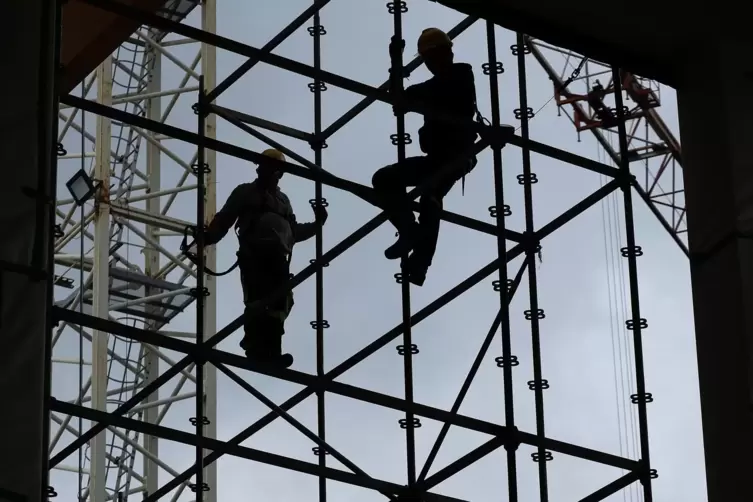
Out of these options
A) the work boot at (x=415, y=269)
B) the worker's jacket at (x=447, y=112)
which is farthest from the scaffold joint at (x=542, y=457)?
the worker's jacket at (x=447, y=112)

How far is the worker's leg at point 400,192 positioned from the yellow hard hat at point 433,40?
89 cm

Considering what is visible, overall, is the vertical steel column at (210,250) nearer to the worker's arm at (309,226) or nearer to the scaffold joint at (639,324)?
the worker's arm at (309,226)

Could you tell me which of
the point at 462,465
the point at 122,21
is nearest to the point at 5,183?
the point at 122,21

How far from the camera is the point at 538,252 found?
1447cm

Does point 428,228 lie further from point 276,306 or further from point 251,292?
point 251,292

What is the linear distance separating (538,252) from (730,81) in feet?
7.70

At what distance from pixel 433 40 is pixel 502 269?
1.86 m

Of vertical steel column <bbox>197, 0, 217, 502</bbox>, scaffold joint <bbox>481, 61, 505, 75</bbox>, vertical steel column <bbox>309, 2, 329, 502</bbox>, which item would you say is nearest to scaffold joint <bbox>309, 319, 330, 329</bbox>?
vertical steel column <bbox>309, 2, 329, 502</bbox>

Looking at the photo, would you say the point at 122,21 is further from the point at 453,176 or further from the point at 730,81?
the point at 730,81

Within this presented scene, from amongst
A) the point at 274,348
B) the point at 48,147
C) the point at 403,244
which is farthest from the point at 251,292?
the point at 48,147

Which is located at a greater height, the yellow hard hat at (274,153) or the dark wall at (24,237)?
the yellow hard hat at (274,153)

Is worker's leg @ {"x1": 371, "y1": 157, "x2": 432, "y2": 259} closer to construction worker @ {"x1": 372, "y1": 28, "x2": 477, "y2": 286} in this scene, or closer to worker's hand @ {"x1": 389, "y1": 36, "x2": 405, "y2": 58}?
construction worker @ {"x1": 372, "y1": 28, "x2": 477, "y2": 286}

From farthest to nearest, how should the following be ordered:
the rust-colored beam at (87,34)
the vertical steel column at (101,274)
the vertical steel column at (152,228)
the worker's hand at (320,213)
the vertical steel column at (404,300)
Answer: the vertical steel column at (152,228) → the vertical steel column at (101,274) → the worker's hand at (320,213) → the rust-colored beam at (87,34) → the vertical steel column at (404,300)

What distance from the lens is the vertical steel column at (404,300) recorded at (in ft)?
44.6
